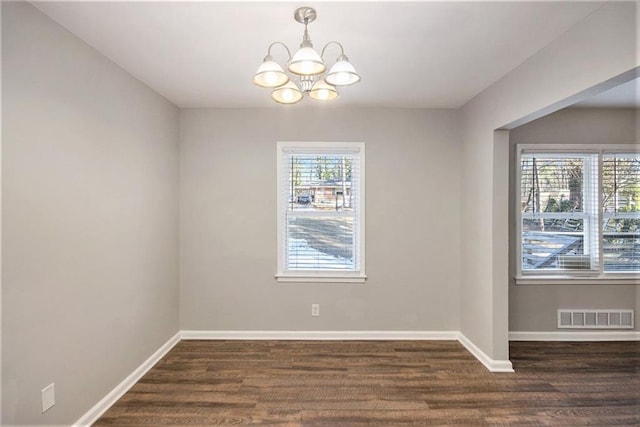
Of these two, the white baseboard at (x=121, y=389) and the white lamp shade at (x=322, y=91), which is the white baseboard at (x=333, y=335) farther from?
the white lamp shade at (x=322, y=91)

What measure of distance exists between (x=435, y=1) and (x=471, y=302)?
292 centimetres

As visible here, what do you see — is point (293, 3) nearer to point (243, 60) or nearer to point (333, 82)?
point (333, 82)

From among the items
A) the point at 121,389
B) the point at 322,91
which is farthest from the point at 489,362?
the point at 121,389

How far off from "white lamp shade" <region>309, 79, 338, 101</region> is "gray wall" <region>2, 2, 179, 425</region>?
1545mm

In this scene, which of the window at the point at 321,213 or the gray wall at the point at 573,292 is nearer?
the gray wall at the point at 573,292

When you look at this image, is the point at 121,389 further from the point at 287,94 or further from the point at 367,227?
the point at 367,227

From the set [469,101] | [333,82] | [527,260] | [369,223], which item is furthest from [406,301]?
[333,82]

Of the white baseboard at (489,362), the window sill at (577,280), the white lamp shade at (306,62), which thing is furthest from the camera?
the window sill at (577,280)

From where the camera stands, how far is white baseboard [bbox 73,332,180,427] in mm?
2421

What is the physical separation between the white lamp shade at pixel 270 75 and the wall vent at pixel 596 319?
397cm

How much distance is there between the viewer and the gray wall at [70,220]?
1.84m

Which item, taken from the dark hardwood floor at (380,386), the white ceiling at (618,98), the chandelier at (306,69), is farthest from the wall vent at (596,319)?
the chandelier at (306,69)

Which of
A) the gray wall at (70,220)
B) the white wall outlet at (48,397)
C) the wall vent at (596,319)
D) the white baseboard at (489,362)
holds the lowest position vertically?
the white baseboard at (489,362)

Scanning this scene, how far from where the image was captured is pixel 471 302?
3.71 metres
